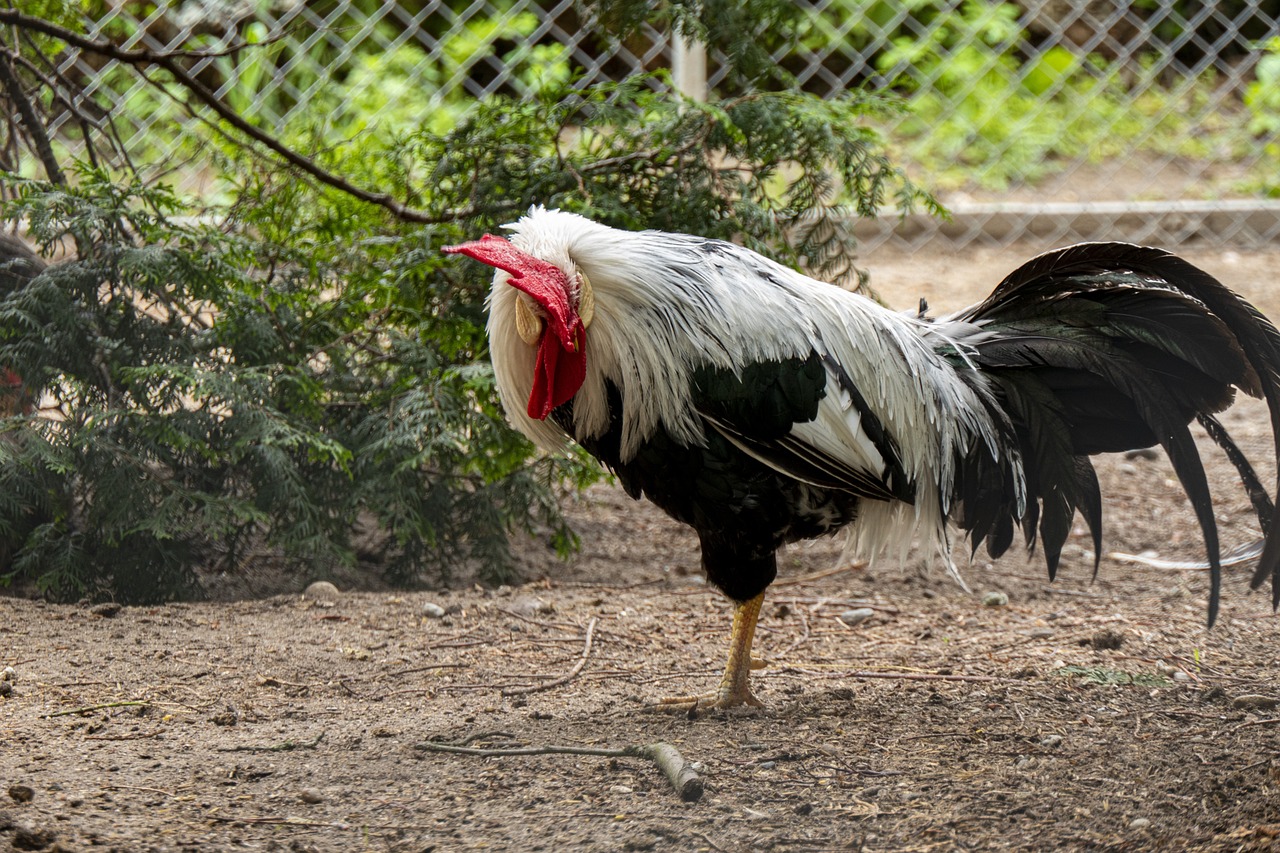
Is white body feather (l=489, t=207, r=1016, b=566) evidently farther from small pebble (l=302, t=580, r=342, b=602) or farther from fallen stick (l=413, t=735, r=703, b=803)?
small pebble (l=302, t=580, r=342, b=602)

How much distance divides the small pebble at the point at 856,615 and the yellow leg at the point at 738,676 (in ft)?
2.99

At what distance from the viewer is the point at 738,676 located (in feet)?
11.0

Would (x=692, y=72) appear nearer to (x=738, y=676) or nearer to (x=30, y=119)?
(x=30, y=119)

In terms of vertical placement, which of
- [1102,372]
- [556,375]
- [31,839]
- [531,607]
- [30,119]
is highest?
[30,119]

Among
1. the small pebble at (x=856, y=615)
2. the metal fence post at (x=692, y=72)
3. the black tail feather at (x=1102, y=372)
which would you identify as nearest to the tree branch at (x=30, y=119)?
the small pebble at (x=856, y=615)

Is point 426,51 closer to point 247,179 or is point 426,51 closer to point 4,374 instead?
point 247,179

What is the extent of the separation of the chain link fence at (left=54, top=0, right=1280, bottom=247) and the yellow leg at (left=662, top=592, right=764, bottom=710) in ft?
15.4

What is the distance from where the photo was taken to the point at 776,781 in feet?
9.02

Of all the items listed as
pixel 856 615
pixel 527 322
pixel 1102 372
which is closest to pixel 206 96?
pixel 527 322

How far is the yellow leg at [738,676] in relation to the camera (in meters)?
3.32

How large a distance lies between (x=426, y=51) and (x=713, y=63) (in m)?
2.18

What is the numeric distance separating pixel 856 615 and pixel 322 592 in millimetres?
1945

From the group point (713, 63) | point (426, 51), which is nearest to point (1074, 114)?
point (713, 63)

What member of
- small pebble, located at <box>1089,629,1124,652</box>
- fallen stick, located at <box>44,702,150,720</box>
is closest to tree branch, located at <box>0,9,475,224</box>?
fallen stick, located at <box>44,702,150,720</box>
